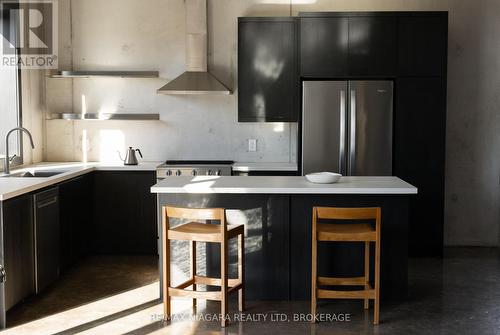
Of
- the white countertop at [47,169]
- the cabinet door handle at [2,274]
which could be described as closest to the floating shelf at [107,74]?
the white countertop at [47,169]

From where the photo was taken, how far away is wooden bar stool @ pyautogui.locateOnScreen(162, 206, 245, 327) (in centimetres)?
419

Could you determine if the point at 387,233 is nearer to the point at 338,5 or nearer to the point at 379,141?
the point at 379,141

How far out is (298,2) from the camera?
6.86 meters

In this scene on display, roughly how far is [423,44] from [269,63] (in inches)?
59.5

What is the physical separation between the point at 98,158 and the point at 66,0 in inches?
67.6

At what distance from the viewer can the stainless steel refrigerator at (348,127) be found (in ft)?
20.5

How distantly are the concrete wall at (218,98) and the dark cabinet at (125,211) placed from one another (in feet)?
2.28

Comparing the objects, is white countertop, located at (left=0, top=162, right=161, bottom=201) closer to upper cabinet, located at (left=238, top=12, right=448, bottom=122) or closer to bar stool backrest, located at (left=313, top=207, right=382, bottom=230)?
upper cabinet, located at (left=238, top=12, right=448, bottom=122)

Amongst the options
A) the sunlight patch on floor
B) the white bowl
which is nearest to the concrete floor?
the sunlight patch on floor

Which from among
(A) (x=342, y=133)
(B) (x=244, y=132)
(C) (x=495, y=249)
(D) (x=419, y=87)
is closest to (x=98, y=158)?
(B) (x=244, y=132)

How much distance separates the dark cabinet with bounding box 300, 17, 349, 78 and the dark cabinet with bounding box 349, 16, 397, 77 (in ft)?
0.22

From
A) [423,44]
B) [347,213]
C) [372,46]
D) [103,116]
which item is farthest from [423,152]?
[103,116]

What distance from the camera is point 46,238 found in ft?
16.5

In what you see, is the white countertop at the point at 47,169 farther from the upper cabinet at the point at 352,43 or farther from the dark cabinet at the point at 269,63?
the upper cabinet at the point at 352,43
